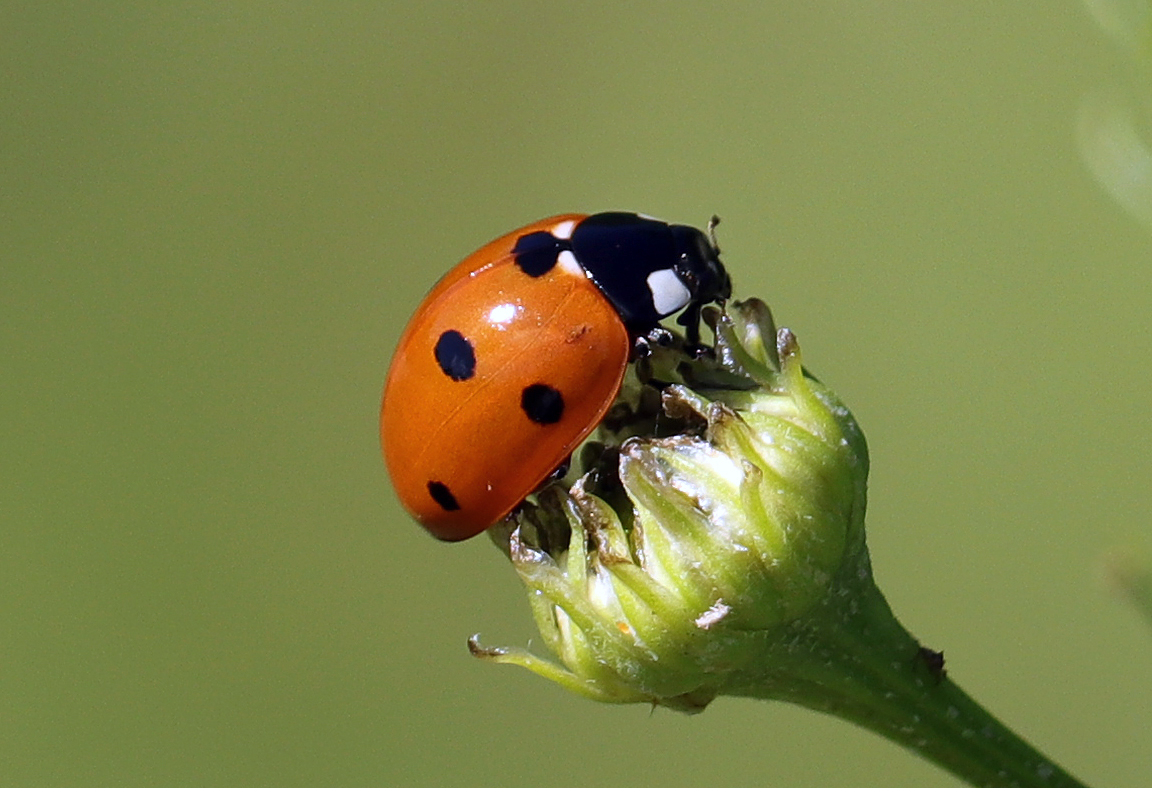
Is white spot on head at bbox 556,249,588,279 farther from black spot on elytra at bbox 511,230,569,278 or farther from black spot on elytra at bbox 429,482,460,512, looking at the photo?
black spot on elytra at bbox 429,482,460,512

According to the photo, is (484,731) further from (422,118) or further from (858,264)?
(422,118)

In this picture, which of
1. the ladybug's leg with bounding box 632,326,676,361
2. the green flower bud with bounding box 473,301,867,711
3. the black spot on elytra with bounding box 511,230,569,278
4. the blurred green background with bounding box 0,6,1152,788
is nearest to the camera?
the green flower bud with bounding box 473,301,867,711

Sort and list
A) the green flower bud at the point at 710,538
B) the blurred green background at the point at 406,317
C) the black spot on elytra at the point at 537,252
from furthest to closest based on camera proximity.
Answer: the blurred green background at the point at 406,317
the black spot on elytra at the point at 537,252
the green flower bud at the point at 710,538

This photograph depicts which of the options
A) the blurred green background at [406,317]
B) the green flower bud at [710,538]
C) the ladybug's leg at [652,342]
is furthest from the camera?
the blurred green background at [406,317]

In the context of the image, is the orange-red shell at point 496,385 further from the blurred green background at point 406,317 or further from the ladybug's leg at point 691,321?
the blurred green background at point 406,317

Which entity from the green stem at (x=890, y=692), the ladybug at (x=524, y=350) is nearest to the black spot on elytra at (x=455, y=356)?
the ladybug at (x=524, y=350)

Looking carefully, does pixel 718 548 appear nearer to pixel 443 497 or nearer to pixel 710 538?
pixel 710 538

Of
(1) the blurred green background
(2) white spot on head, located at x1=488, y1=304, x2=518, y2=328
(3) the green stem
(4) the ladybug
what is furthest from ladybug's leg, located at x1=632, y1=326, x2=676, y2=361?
(1) the blurred green background
